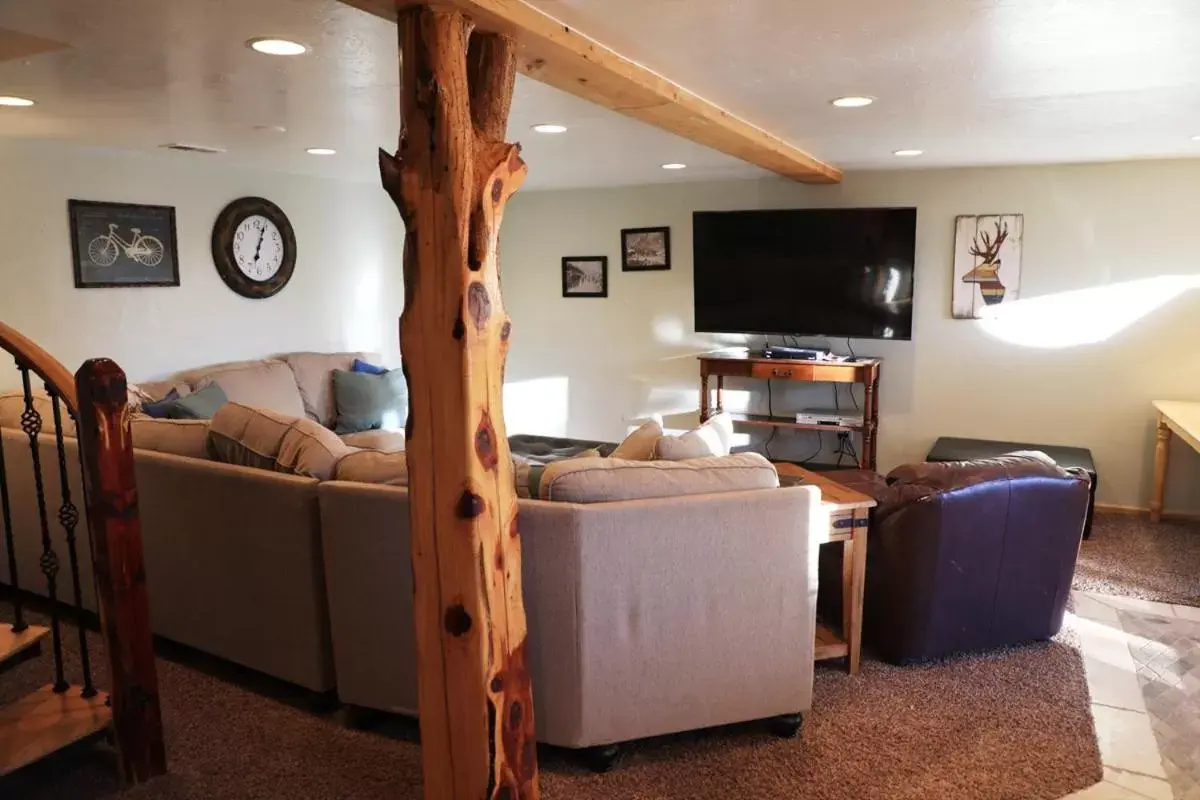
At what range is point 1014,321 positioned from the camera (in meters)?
5.30

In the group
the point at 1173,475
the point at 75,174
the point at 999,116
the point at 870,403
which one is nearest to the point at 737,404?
the point at 870,403

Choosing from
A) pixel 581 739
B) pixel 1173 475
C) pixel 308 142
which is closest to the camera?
pixel 581 739

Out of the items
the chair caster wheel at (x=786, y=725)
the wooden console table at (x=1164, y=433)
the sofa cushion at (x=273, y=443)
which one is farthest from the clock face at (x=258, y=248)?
the wooden console table at (x=1164, y=433)

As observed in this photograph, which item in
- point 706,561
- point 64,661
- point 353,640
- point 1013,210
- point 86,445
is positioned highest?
point 1013,210

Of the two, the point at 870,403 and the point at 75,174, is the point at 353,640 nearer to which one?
the point at 75,174

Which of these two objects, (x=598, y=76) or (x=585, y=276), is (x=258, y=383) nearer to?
(x=585, y=276)

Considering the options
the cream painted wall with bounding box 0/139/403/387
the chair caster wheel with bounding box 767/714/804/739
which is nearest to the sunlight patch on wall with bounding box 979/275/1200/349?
the chair caster wheel with bounding box 767/714/804/739

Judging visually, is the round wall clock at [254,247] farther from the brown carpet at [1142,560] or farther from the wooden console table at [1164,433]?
the wooden console table at [1164,433]

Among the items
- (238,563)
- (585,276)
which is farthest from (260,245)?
(238,563)

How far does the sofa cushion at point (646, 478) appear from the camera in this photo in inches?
96.7

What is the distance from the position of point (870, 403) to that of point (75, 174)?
4589 millimetres

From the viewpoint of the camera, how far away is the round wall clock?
5148 mm

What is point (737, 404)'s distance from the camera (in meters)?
6.21

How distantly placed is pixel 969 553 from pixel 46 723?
2923mm
